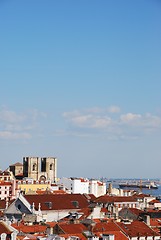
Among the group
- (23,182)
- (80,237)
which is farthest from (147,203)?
(80,237)

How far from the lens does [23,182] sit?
48.5 metres

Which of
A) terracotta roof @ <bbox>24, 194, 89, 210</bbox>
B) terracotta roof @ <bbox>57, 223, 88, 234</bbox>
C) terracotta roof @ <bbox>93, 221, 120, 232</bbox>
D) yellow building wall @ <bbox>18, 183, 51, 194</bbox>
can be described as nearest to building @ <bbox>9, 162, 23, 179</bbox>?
yellow building wall @ <bbox>18, 183, 51, 194</bbox>

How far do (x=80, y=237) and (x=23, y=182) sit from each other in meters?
28.0

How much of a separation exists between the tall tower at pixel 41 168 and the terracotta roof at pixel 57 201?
2143 cm

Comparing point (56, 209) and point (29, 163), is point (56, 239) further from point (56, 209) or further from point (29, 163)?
point (29, 163)

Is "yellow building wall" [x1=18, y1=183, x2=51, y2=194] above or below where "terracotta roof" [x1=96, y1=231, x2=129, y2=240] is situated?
above

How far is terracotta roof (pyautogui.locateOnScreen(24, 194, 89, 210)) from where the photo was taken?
105ft

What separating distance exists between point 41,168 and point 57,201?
2472cm

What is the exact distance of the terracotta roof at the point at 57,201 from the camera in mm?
31891

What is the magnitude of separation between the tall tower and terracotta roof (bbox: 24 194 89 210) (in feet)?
70.3

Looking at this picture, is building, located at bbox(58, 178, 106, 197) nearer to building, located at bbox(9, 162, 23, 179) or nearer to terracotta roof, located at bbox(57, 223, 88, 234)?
building, located at bbox(9, 162, 23, 179)

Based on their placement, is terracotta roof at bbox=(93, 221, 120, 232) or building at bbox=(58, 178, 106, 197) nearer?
terracotta roof at bbox=(93, 221, 120, 232)

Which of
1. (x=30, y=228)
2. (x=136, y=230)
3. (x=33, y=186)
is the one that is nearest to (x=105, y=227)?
(x=136, y=230)

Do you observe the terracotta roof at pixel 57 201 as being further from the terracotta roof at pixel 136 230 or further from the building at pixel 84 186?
the building at pixel 84 186
